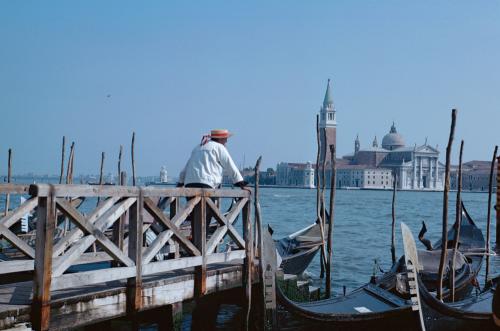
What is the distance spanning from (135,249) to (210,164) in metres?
1.08

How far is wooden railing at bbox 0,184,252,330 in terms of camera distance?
116 inches

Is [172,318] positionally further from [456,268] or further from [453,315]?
[456,268]

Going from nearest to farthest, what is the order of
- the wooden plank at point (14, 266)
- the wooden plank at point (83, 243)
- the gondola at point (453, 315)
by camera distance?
the wooden plank at point (83, 243) → the wooden plank at point (14, 266) → the gondola at point (453, 315)

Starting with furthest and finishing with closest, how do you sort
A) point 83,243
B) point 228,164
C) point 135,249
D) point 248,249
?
1. point 248,249
2. point 228,164
3. point 135,249
4. point 83,243

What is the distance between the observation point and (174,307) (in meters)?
4.32

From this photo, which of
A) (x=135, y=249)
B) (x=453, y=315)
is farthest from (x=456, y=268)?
(x=135, y=249)

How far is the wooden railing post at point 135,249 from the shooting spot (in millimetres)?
3537

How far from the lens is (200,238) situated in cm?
412

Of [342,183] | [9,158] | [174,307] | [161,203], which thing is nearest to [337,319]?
[174,307]

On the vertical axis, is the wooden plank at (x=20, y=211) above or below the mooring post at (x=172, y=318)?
above

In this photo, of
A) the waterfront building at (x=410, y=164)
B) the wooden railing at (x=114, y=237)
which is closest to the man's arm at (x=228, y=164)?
the wooden railing at (x=114, y=237)

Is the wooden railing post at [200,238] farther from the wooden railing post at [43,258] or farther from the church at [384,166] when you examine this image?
the church at [384,166]

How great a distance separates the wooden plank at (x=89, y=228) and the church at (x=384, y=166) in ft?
266

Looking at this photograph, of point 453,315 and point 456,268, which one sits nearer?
point 453,315
